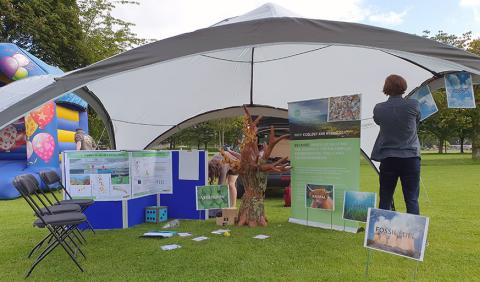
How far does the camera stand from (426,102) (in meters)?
5.50

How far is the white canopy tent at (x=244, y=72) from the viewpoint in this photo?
377cm

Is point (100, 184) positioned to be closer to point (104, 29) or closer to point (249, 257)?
point (249, 257)

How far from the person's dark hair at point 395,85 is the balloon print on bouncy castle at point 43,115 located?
833 centimetres

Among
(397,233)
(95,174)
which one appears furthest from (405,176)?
(95,174)

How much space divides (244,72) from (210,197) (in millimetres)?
3104

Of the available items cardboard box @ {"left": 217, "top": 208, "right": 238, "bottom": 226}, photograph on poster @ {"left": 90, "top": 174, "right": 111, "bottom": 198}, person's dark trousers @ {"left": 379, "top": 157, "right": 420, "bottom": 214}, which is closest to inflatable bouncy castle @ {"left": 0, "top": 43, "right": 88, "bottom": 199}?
photograph on poster @ {"left": 90, "top": 174, "right": 111, "bottom": 198}

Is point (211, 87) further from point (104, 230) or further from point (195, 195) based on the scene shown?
point (104, 230)

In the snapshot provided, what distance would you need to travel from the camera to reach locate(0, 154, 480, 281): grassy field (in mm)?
3639

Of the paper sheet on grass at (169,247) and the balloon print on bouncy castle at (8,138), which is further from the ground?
the balloon print on bouncy castle at (8,138)

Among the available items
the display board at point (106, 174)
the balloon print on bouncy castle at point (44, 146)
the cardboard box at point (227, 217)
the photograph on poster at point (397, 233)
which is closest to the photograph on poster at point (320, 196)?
the cardboard box at point (227, 217)

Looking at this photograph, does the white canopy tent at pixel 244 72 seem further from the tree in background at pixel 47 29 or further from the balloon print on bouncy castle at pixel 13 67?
the tree in background at pixel 47 29

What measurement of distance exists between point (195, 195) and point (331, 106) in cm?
253

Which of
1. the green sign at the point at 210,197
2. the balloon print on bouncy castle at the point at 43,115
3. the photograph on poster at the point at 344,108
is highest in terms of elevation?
the balloon print on bouncy castle at the point at 43,115

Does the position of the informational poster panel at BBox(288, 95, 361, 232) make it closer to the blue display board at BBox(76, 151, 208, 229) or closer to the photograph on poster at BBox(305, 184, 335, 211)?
the photograph on poster at BBox(305, 184, 335, 211)
